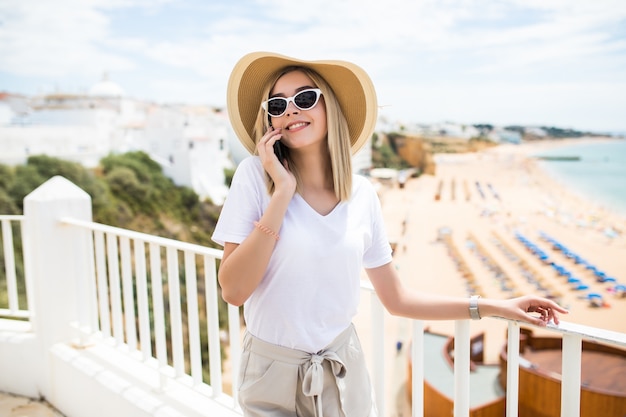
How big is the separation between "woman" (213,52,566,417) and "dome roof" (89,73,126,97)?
183 ft

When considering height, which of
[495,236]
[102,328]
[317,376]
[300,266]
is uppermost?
[300,266]

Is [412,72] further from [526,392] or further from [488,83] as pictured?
[526,392]

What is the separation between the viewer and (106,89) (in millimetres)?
53844

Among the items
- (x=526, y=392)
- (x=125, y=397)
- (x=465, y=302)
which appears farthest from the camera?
(x=526, y=392)

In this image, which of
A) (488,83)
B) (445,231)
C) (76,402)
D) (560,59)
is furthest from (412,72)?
(76,402)

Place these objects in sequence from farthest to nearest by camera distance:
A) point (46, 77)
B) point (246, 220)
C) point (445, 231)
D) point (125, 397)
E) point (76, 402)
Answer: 1. point (46, 77)
2. point (445, 231)
3. point (76, 402)
4. point (125, 397)
5. point (246, 220)

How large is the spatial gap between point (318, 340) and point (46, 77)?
63.4 meters

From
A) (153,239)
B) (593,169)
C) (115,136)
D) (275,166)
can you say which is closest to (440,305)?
(275,166)

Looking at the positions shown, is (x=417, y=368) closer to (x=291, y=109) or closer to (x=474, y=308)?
(x=474, y=308)

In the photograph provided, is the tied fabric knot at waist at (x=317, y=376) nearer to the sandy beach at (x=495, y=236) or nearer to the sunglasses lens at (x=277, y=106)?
the sunglasses lens at (x=277, y=106)

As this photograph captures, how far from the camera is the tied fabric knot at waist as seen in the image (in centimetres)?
106

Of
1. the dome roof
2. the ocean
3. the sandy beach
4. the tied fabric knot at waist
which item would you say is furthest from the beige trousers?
the ocean

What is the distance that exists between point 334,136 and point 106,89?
192 ft

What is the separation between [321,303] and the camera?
3.53ft
